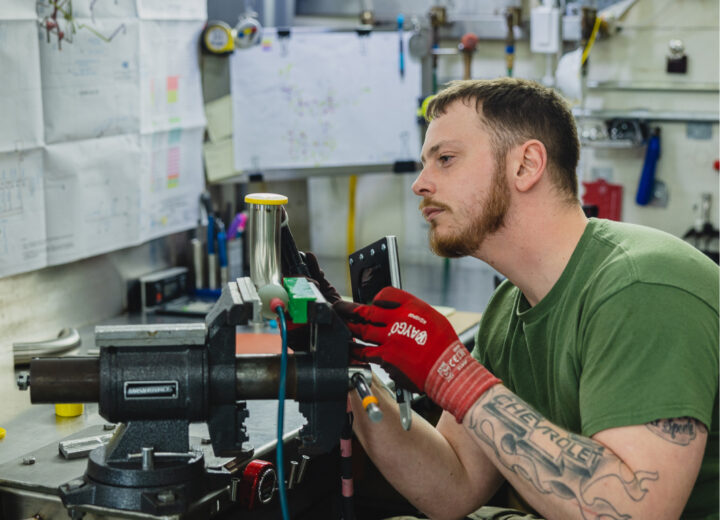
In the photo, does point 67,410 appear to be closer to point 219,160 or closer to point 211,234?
point 211,234

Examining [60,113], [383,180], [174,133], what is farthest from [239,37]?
[383,180]

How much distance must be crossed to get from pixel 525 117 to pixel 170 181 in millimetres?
1184

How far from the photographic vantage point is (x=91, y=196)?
2141mm

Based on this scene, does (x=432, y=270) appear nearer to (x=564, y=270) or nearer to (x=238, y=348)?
(x=238, y=348)

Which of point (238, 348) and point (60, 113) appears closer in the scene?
point (238, 348)

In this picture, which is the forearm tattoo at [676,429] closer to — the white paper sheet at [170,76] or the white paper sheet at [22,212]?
the white paper sheet at [22,212]

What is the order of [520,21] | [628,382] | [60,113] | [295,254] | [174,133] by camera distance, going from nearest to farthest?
[628,382], [295,254], [60,113], [174,133], [520,21]

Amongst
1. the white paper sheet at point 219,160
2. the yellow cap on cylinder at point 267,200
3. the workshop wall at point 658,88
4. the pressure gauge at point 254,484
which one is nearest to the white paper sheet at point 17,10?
the white paper sheet at point 219,160

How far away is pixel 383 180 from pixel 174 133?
95 centimetres

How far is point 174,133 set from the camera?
2.40 metres

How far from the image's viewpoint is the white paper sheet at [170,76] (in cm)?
228

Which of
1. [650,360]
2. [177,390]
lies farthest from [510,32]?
[177,390]

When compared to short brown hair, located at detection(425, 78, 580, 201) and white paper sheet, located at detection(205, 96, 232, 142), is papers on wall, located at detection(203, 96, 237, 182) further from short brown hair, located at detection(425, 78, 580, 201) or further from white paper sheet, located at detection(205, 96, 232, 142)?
short brown hair, located at detection(425, 78, 580, 201)

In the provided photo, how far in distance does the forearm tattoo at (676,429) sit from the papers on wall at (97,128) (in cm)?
131
